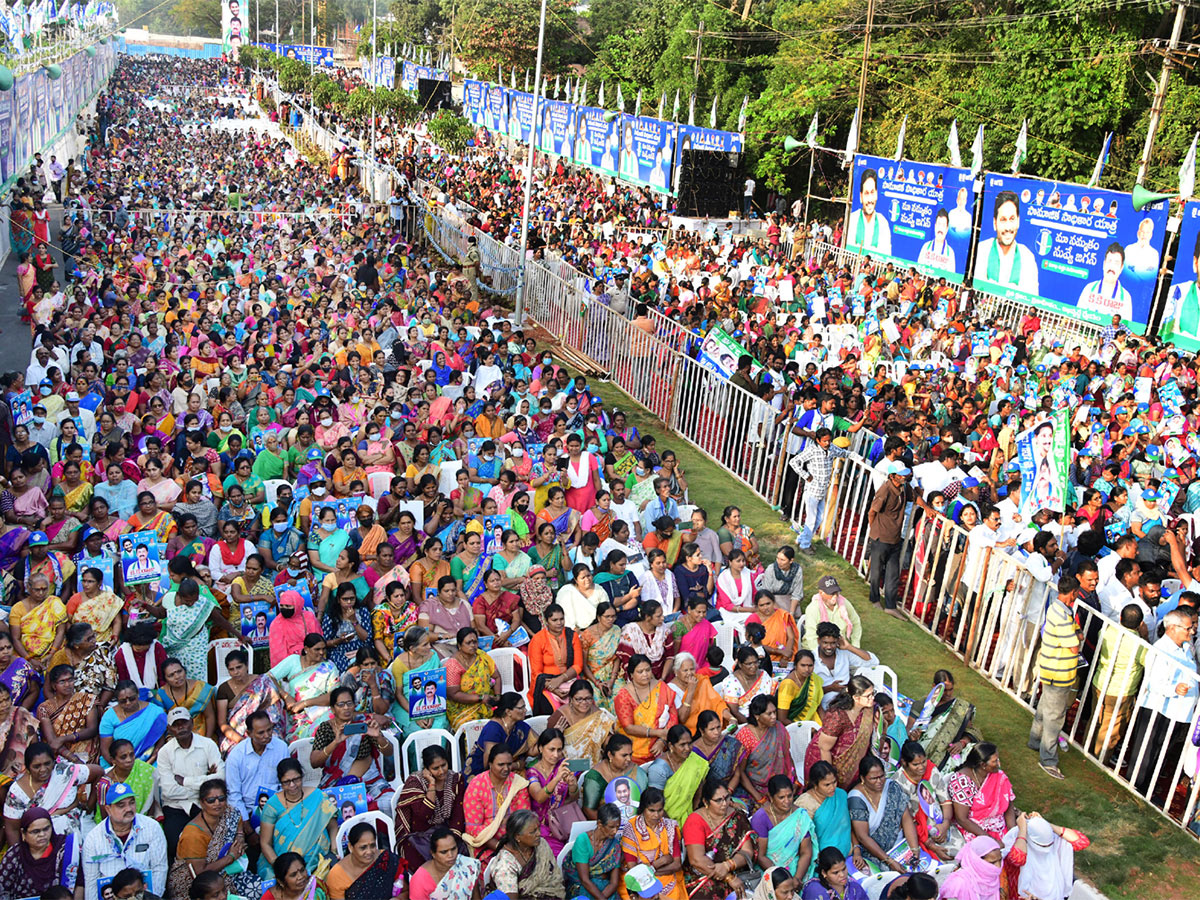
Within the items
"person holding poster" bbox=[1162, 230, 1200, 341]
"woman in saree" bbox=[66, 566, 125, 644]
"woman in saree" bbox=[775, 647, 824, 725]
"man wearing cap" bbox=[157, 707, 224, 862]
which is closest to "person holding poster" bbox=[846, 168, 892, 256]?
"person holding poster" bbox=[1162, 230, 1200, 341]

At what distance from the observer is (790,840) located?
575 cm

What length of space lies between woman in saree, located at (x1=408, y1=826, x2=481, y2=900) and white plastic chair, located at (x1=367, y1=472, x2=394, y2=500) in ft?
15.7

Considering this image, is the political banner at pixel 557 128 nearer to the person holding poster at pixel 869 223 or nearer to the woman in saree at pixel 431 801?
the person holding poster at pixel 869 223

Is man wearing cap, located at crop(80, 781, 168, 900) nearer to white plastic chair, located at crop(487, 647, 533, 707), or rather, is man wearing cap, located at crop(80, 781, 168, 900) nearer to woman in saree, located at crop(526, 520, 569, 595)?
white plastic chair, located at crop(487, 647, 533, 707)

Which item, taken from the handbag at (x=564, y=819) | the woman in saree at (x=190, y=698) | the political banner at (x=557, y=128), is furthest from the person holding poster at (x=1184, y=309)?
the political banner at (x=557, y=128)

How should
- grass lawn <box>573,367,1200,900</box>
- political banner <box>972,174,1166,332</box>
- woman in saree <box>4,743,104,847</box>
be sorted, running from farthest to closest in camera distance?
political banner <box>972,174,1166,332</box> < grass lawn <box>573,367,1200,900</box> < woman in saree <box>4,743,104,847</box>

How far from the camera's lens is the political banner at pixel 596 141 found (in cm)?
2872

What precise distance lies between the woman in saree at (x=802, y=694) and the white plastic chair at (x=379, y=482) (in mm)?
4272

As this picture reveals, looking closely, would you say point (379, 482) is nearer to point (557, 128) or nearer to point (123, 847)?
point (123, 847)

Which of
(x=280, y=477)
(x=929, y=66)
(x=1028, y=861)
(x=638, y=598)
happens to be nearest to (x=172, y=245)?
→ (x=280, y=477)

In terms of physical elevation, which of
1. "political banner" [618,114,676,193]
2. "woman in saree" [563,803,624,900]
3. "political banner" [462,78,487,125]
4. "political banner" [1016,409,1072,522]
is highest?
"political banner" [462,78,487,125]

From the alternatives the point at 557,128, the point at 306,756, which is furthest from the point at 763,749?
the point at 557,128

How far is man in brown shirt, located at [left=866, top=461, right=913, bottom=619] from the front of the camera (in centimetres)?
935

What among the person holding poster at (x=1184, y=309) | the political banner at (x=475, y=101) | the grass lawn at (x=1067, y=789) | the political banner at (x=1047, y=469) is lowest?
the grass lawn at (x=1067, y=789)
